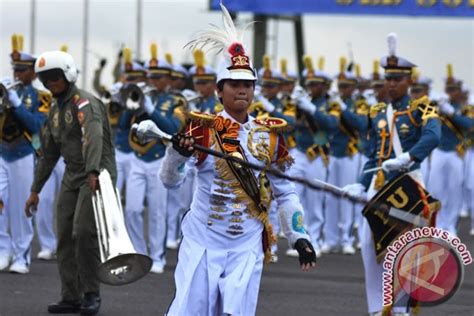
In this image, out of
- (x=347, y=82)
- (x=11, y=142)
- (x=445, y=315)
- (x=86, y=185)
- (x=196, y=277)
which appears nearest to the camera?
(x=196, y=277)

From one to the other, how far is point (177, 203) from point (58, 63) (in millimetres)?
6278

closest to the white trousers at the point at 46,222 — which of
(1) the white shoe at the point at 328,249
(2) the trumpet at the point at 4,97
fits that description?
(2) the trumpet at the point at 4,97

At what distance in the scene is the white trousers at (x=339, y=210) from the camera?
17.8 metres

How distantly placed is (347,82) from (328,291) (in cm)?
609

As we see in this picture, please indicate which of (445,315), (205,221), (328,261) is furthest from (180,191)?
(205,221)

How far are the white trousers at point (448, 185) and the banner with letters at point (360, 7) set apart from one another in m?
7.53

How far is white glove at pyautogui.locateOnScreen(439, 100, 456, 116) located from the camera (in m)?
19.1

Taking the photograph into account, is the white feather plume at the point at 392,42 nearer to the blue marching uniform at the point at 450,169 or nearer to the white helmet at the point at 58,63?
the white helmet at the point at 58,63

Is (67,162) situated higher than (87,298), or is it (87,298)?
(67,162)

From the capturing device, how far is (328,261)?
16406mm

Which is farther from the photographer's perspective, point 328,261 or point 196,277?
point 328,261

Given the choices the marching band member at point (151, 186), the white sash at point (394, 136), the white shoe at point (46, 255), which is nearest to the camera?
the white sash at point (394, 136)

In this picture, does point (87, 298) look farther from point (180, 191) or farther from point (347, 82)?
point (347, 82)

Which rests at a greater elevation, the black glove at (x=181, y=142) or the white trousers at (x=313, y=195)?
the black glove at (x=181, y=142)
